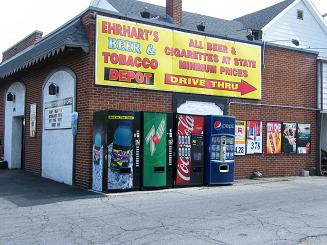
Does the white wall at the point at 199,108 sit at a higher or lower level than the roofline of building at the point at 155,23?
lower

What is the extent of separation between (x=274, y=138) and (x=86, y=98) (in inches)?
307

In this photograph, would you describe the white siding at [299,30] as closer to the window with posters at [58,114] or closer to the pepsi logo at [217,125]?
the pepsi logo at [217,125]

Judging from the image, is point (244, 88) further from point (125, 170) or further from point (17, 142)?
point (17, 142)

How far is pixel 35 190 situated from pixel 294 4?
26467 millimetres

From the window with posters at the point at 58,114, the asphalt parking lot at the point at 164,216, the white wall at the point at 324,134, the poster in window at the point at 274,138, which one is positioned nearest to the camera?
the asphalt parking lot at the point at 164,216

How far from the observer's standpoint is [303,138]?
17.3 m

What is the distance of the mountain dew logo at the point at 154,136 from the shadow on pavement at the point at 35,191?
2.09m

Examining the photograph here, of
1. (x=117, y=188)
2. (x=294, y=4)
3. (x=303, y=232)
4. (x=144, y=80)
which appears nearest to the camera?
(x=303, y=232)

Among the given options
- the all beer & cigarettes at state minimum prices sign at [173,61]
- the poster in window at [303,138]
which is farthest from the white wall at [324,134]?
the all beer & cigarettes at state minimum prices sign at [173,61]

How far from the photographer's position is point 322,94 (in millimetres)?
17922

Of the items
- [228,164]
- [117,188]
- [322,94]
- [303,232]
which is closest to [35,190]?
[117,188]

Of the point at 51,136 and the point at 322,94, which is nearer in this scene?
the point at 51,136

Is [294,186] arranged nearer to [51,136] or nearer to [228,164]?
[228,164]

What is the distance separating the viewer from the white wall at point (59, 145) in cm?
1318
